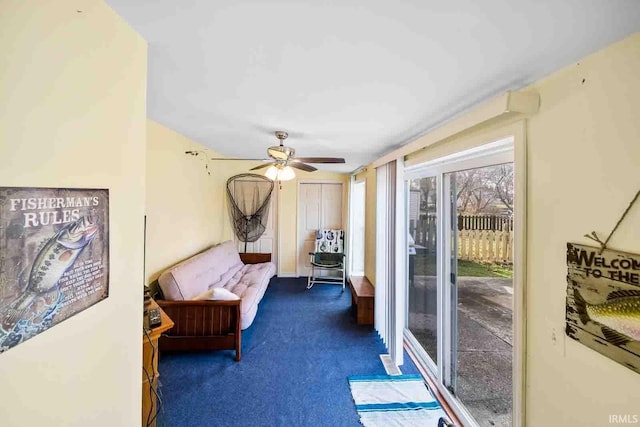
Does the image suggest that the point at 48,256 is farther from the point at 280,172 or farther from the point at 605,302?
the point at 280,172

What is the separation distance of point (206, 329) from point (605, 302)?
8.84ft

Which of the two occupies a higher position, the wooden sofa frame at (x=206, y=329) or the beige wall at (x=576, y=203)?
the beige wall at (x=576, y=203)

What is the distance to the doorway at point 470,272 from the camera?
5.36 feet

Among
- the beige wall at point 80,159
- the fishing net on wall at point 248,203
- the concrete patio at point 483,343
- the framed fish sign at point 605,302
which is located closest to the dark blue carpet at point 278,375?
the concrete patio at point 483,343

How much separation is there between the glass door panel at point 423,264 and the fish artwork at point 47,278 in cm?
218

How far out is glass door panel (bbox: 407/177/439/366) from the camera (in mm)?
2285

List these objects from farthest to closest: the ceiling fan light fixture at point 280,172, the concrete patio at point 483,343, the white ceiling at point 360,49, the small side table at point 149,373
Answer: the ceiling fan light fixture at point 280,172 < the concrete patio at point 483,343 < the small side table at point 149,373 < the white ceiling at point 360,49

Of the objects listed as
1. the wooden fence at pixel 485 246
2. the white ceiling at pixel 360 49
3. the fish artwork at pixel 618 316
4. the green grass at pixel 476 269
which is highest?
the white ceiling at pixel 360 49

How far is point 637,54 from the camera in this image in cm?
79

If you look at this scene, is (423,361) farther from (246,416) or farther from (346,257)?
(346,257)

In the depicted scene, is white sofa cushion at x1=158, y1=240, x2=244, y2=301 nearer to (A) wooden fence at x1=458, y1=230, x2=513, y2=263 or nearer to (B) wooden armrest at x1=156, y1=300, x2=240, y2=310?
(B) wooden armrest at x1=156, y1=300, x2=240, y2=310

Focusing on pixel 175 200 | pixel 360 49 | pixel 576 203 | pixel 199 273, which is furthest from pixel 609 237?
pixel 175 200

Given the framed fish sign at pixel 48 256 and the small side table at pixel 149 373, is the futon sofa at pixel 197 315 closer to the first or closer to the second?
the small side table at pixel 149 373

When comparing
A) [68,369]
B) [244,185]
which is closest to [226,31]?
[68,369]
